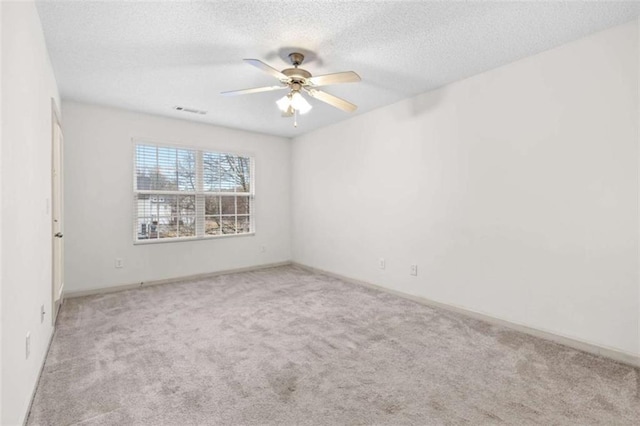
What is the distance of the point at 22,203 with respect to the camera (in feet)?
5.70

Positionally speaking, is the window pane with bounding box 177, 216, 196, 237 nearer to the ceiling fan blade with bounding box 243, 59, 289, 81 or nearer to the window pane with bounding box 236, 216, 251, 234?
the window pane with bounding box 236, 216, 251, 234

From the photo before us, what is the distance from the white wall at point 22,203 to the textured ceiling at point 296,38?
44 centimetres

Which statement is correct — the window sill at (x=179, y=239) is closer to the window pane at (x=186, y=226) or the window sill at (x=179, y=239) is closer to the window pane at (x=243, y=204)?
the window pane at (x=186, y=226)

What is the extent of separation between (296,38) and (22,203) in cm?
210

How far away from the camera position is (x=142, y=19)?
223 centimetres

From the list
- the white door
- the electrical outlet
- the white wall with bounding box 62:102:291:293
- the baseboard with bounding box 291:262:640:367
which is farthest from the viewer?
the white wall with bounding box 62:102:291:293

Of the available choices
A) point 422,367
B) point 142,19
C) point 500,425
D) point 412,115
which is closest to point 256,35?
point 142,19

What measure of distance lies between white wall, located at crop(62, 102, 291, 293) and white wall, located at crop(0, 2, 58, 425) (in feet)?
6.05

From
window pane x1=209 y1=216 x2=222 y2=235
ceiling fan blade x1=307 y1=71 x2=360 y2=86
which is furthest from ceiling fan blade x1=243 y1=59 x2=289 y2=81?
window pane x1=209 y1=216 x2=222 y2=235

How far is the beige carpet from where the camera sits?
1.79 metres

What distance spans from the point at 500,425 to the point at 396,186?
285cm

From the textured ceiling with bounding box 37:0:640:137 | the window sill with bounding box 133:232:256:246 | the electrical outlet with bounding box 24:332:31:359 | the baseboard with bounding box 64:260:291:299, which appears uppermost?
the textured ceiling with bounding box 37:0:640:137

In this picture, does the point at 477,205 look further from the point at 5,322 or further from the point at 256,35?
the point at 5,322

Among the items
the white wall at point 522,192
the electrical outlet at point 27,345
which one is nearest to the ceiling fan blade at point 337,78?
the white wall at point 522,192
